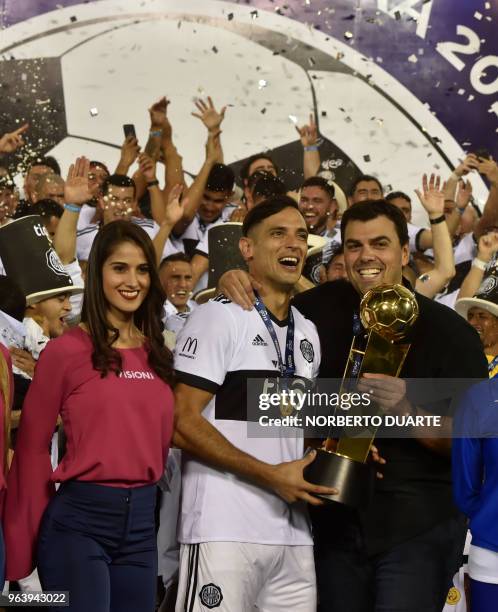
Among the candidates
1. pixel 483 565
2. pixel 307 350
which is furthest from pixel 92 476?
pixel 483 565

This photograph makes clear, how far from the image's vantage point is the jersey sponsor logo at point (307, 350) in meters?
2.79

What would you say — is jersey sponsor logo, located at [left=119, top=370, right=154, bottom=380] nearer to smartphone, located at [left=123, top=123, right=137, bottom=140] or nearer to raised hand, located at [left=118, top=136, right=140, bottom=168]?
raised hand, located at [left=118, top=136, right=140, bottom=168]

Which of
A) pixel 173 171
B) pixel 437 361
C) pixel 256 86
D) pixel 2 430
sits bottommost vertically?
pixel 2 430

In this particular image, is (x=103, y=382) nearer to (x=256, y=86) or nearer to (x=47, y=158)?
(x=47, y=158)

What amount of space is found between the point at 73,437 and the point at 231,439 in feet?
1.40

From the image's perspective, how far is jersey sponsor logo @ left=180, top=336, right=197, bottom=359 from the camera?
2.62 m

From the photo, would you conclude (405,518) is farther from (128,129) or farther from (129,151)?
(128,129)

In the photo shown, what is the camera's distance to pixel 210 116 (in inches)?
233

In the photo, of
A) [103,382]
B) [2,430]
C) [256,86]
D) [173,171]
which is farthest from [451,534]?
[256,86]

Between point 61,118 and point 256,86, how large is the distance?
1259 mm

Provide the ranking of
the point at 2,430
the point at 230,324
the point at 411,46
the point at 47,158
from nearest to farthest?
1. the point at 2,430
2. the point at 230,324
3. the point at 47,158
4. the point at 411,46

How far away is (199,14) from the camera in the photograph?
620cm

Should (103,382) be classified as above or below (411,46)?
below

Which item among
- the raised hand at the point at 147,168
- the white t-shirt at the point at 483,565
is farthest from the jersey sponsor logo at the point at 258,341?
the raised hand at the point at 147,168
